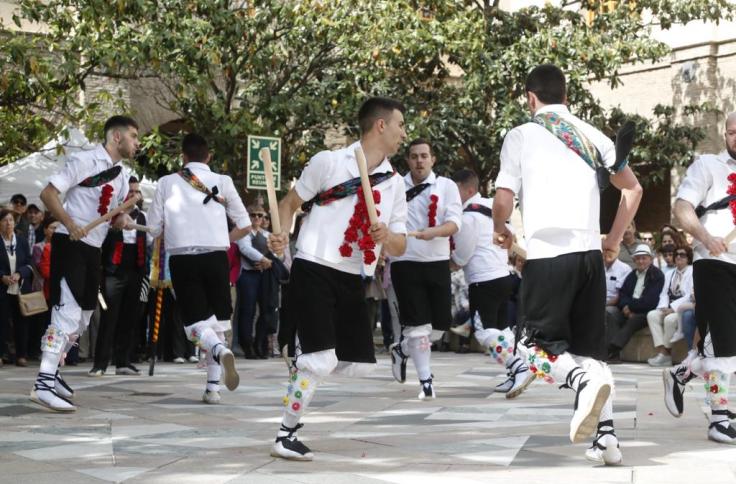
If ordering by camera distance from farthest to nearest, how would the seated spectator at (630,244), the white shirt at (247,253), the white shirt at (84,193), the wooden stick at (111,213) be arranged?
the seated spectator at (630,244) → the white shirt at (247,253) → the white shirt at (84,193) → the wooden stick at (111,213)

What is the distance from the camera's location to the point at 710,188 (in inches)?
339

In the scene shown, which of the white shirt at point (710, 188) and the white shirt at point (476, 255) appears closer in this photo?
the white shirt at point (710, 188)

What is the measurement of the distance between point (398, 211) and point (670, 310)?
9.97m

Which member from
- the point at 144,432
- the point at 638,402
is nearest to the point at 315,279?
the point at 144,432

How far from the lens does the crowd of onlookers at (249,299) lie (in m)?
15.7

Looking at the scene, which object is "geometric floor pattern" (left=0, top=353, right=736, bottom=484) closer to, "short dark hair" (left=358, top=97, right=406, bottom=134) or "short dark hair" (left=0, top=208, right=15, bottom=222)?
"short dark hair" (left=358, top=97, right=406, bottom=134)

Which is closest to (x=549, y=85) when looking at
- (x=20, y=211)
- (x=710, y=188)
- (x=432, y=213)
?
(x=710, y=188)

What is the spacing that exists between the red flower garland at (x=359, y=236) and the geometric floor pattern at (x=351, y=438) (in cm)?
114

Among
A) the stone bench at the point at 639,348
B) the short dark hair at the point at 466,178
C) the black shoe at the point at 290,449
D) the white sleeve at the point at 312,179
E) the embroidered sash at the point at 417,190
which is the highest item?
the short dark hair at the point at 466,178

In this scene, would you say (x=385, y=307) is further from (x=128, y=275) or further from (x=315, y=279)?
(x=315, y=279)

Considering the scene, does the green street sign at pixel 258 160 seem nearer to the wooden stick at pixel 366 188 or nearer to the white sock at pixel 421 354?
the white sock at pixel 421 354

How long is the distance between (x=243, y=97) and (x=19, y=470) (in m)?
13.7

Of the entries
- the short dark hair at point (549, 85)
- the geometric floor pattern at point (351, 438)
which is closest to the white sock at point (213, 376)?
the geometric floor pattern at point (351, 438)

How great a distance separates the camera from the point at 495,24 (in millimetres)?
22391
